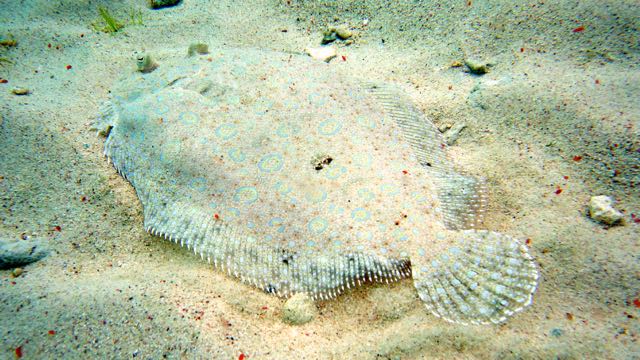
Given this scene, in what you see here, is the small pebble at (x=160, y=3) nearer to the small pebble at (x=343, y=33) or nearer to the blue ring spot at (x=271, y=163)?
the small pebble at (x=343, y=33)

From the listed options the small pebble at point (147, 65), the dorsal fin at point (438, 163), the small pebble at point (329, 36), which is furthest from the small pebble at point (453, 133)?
the small pebble at point (147, 65)

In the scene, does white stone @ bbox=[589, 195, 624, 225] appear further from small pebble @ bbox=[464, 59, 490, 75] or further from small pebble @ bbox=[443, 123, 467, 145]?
small pebble @ bbox=[464, 59, 490, 75]

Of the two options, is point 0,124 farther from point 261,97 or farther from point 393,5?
point 393,5

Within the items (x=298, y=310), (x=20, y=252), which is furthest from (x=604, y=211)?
(x=20, y=252)

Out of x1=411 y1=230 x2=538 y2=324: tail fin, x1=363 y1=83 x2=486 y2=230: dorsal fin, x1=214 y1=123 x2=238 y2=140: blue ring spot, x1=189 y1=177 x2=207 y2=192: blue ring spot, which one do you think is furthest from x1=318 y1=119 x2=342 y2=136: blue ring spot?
x1=411 y1=230 x2=538 y2=324: tail fin

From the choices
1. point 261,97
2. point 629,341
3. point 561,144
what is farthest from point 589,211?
point 261,97

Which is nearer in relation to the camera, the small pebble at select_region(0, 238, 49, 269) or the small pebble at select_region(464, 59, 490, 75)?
the small pebble at select_region(0, 238, 49, 269)
